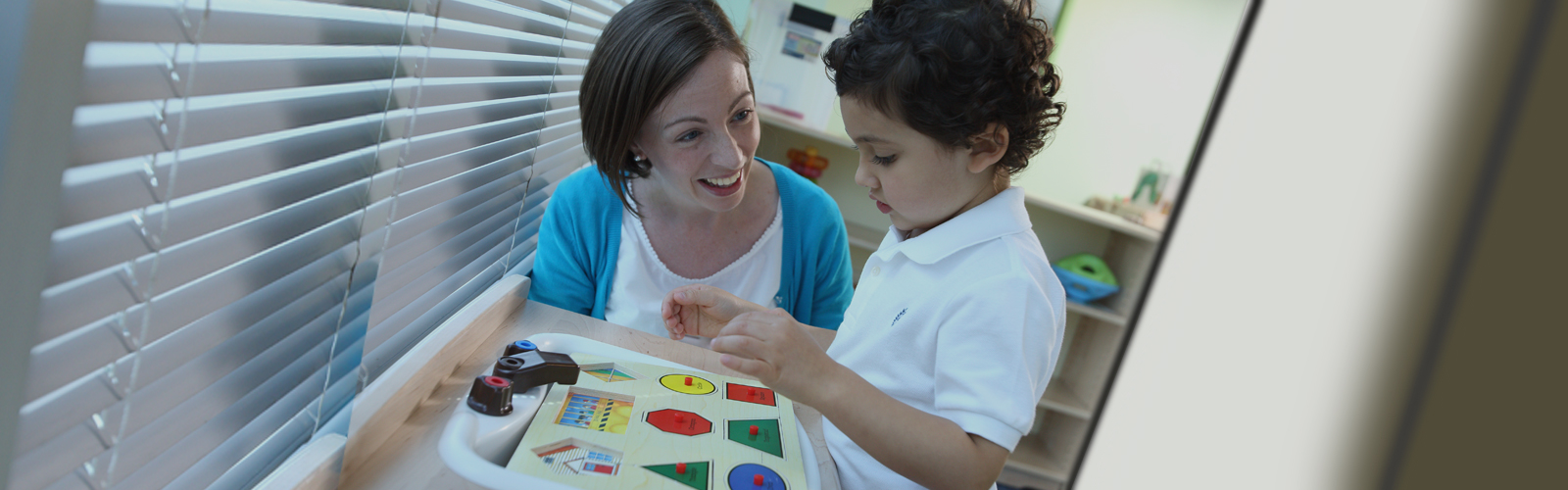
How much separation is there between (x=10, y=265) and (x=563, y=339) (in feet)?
1.95

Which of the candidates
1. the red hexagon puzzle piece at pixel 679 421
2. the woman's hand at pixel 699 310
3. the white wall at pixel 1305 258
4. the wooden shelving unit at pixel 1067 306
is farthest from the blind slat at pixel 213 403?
the wooden shelving unit at pixel 1067 306

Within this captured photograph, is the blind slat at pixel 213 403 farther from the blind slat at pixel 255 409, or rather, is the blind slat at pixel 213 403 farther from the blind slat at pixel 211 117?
the blind slat at pixel 211 117

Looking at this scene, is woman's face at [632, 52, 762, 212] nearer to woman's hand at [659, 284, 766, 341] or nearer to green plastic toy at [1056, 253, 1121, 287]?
woman's hand at [659, 284, 766, 341]

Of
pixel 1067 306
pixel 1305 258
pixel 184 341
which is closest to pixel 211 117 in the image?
pixel 184 341

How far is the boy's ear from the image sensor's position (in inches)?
33.9

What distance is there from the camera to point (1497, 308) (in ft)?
1.69

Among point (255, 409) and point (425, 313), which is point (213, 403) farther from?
point (425, 313)

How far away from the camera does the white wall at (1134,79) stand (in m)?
2.72

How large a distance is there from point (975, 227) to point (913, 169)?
0.09m

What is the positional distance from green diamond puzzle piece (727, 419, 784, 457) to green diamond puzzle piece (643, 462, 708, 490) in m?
0.08

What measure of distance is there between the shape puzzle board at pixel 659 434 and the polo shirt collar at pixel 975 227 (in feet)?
0.79

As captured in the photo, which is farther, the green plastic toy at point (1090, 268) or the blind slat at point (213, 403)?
the green plastic toy at point (1090, 268)

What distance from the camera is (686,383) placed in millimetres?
897

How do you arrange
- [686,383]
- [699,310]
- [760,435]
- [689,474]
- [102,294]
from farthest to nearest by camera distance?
[699,310], [686,383], [760,435], [689,474], [102,294]
